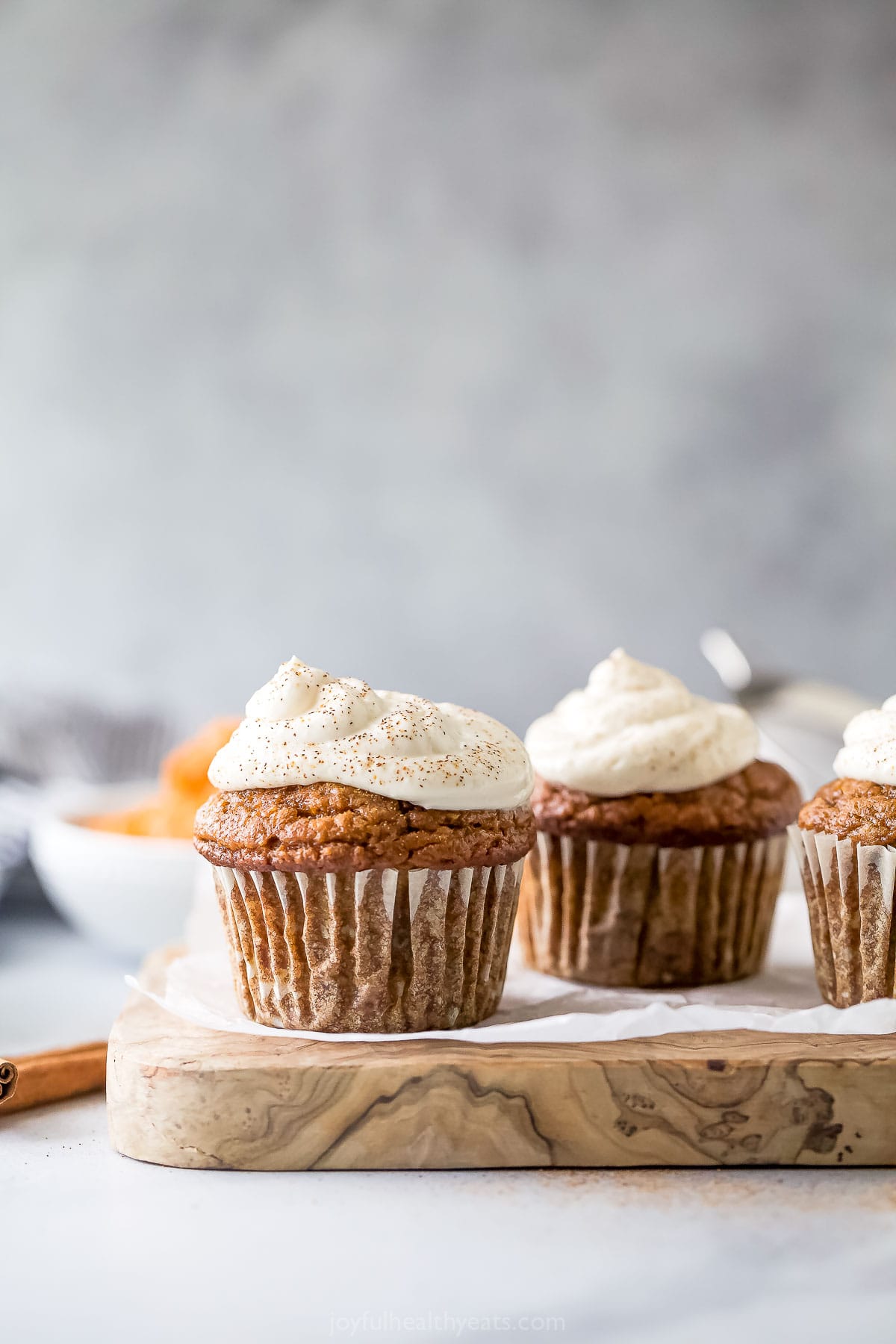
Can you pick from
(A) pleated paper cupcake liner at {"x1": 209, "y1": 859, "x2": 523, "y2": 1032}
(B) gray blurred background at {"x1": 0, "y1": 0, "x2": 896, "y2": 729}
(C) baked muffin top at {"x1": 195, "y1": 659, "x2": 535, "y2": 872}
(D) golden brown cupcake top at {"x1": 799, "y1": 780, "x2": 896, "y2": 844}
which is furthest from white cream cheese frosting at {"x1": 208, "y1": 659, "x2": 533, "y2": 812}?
(B) gray blurred background at {"x1": 0, "y1": 0, "x2": 896, "y2": 729}

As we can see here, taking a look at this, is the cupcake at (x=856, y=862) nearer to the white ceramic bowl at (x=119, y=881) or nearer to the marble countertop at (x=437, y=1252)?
the marble countertop at (x=437, y=1252)

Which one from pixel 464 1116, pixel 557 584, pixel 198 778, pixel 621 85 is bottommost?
pixel 464 1116

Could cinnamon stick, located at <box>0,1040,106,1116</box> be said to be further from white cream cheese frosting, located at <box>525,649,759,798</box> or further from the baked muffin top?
white cream cheese frosting, located at <box>525,649,759,798</box>

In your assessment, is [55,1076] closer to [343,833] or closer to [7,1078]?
[7,1078]

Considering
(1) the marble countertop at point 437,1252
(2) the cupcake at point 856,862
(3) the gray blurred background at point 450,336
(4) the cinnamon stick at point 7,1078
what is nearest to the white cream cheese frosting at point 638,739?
(2) the cupcake at point 856,862

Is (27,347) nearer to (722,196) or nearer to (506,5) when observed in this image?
(506,5)

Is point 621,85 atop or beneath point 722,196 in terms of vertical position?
atop

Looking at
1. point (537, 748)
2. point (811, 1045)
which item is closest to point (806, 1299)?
point (811, 1045)
